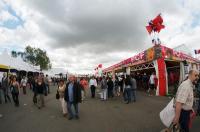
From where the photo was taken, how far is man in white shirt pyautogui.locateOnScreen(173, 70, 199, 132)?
4.03 meters

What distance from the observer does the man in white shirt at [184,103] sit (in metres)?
4.03

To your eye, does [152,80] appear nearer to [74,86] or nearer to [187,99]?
[74,86]

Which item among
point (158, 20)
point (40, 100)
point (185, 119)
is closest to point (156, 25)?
point (158, 20)

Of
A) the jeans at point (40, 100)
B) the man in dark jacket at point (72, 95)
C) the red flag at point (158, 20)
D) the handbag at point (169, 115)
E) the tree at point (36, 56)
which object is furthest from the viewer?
the tree at point (36, 56)

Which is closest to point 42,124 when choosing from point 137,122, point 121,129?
point 121,129

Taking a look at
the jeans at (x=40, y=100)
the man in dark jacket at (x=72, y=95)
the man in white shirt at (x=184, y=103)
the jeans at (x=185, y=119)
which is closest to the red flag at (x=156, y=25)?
the jeans at (x=40, y=100)

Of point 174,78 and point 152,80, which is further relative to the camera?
point 174,78

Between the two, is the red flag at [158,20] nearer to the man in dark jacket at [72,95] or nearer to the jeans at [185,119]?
the man in dark jacket at [72,95]

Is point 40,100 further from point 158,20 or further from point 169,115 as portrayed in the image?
point 158,20

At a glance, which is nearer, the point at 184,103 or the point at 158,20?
the point at 184,103

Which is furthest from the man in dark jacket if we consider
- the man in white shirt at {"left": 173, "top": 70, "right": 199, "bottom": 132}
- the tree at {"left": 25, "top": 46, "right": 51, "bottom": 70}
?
the tree at {"left": 25, "top": 46, "right": 51, "bottom": 70}

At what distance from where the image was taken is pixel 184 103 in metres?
4.05

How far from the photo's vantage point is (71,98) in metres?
9.12

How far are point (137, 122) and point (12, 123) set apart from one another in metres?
4.58
